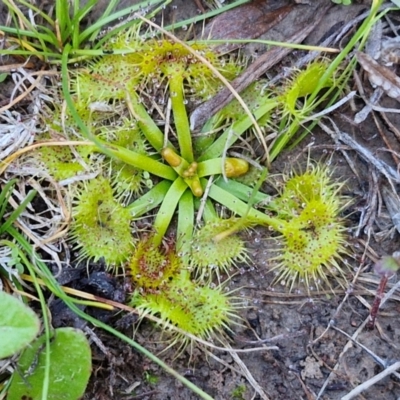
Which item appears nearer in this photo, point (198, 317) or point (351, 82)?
point (198, 317)

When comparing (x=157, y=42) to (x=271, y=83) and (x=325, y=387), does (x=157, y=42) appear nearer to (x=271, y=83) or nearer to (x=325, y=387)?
(x=271, y=83)

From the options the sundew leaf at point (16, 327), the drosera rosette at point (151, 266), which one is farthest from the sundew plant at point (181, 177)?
the sundew leaf at point (16, 327)

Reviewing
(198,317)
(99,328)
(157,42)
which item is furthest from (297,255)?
(157,42)

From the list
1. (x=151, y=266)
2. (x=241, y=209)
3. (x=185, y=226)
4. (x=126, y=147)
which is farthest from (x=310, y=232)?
(x=126, y=147)

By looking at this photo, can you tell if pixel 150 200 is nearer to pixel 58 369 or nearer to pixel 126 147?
A: pixel 126 147

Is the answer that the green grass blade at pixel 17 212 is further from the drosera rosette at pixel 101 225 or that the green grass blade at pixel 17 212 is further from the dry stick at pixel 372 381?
the dry stick at pixel 372 381

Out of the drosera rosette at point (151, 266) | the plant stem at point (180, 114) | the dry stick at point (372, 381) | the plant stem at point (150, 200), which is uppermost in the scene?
the plant stem at point (180, 114)
